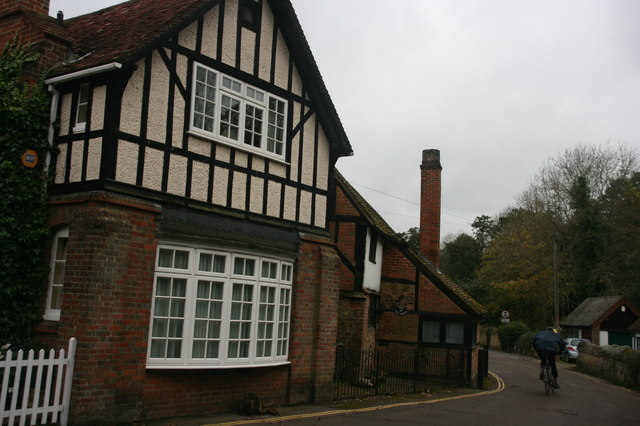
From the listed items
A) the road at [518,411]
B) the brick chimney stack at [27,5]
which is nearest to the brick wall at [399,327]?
the road at [518,411]

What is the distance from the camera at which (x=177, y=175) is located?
10820 mm

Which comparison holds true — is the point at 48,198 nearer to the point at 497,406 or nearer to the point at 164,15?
the point at 164,15

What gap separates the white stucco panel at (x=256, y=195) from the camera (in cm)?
1222

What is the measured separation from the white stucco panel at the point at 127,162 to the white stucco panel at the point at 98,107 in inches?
19.1

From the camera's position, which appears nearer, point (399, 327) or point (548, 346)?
point (548, 346)

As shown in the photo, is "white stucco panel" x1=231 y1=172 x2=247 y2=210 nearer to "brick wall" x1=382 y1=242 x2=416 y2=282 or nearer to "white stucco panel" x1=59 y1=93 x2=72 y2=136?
"white stucco panel" x1=59 y1=93 x2=72 y2=136

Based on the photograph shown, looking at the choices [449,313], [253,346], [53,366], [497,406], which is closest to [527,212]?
[449,313]

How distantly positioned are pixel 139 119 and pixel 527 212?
50017 mm

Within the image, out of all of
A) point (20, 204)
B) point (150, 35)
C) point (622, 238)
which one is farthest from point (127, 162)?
point (622, 238)

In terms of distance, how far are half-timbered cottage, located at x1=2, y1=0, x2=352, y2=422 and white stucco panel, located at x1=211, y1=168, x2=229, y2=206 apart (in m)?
0.04

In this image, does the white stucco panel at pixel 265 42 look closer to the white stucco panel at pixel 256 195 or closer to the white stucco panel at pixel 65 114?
the white stucco panel at pixel 256 195

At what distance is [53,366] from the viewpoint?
917cm

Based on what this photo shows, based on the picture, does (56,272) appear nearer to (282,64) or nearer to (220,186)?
(220,186)

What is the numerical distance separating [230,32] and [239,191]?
3198 millimetres
